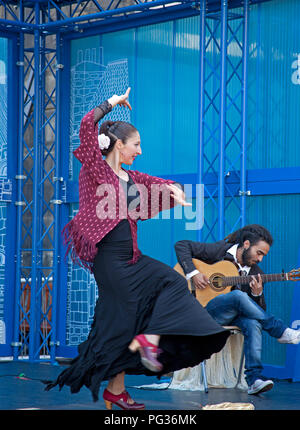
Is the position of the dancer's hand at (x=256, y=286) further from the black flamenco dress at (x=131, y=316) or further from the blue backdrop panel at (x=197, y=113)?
the black flamenco dress at (x=131, y=316)

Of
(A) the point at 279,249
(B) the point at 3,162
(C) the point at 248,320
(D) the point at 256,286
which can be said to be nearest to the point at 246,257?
(D) the point at 256,286

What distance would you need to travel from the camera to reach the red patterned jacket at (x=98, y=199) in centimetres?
466

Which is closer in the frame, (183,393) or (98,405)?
(98,405)

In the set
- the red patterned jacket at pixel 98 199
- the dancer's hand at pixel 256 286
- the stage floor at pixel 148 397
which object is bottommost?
the stage floor at pixel 148 397

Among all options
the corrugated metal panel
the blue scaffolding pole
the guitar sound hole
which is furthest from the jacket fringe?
the corrugated metal panel

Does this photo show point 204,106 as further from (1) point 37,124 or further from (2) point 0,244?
(2) point 0,244

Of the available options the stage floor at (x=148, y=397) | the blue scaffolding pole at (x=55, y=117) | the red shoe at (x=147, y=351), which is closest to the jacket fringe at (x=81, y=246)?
the red shoe at (x=147, y=351)

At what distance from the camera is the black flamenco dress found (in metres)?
4.55

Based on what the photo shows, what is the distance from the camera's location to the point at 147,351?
441cm

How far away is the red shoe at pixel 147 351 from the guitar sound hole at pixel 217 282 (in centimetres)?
206

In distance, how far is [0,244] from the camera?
8.66 m

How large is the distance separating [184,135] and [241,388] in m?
2.64

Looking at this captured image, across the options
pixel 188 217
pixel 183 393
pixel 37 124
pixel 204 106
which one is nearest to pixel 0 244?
pixel 37 124

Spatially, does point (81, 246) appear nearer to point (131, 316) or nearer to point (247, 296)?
point (131, 316)
